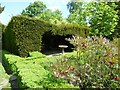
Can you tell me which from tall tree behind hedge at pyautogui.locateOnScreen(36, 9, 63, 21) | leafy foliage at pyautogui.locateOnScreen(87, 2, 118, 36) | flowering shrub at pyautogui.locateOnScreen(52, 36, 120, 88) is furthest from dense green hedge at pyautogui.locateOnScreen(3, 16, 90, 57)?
tall tree behind hedge at pyautogui.locateOnScreen(36, 9, 63, 21)

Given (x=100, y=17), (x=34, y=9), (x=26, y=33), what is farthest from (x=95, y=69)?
(x=34, y=9)

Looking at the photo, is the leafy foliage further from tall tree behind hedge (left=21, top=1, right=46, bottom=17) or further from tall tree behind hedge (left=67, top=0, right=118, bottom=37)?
tall tree behind hedge (left=21, top=1, right=46, bottom=17)

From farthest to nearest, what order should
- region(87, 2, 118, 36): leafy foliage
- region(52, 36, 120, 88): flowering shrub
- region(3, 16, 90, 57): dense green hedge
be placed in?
region(87, 2, 118, 36): leafy foliage < region(3, 16, 90, 57): dense green hedge < region(52, 36, 120, 88): flowering shrub

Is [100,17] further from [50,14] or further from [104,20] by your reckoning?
[50,14]

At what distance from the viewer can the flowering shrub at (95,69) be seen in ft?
24.4

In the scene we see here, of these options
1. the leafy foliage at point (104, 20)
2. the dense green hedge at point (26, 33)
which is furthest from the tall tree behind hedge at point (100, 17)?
the dense green hedge at point (26, 33)

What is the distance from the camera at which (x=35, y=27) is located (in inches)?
769

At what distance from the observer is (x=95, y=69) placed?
7.66 metres

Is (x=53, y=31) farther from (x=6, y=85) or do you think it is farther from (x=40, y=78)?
(x=40, y=78)

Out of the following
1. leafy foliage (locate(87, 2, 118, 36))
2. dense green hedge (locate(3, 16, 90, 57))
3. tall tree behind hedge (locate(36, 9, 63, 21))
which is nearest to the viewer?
dense green hedge (locate(3, 16, 90, 57))

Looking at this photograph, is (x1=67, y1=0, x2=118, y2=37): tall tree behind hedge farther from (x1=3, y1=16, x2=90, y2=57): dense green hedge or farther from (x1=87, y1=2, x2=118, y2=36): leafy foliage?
(x1=3, y1=16, x2=90, y2=57): dense green hedge

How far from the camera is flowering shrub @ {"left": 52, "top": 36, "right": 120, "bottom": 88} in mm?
7434

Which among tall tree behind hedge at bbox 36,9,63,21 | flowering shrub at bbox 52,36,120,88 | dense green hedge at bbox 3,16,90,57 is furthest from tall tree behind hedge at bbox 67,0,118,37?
flowering shrub at bbox 52,36,120,88

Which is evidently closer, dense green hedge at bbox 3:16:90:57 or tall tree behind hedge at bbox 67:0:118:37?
dense green hedge at bbox 3:16:90:57
